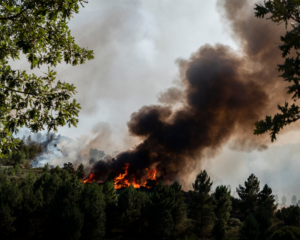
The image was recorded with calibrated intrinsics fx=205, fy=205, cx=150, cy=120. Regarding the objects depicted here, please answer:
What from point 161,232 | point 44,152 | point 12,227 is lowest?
point 12,227

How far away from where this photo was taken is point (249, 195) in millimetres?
43969

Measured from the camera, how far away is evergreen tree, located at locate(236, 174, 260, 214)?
1713 inches

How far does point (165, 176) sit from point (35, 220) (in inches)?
1983

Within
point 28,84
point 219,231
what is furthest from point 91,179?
point 28,84

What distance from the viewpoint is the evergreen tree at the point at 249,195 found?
1713 inches

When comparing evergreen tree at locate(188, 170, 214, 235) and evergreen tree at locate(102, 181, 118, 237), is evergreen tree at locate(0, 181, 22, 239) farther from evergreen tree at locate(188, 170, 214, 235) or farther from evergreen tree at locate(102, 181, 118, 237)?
evergreen tree at locate(188, 170, 214, 235)

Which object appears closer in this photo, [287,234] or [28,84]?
[28,84]

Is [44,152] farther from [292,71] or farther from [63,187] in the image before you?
[292,71]

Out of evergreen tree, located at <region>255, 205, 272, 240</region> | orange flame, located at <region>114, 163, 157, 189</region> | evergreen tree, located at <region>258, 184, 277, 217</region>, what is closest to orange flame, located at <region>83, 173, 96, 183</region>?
orange flame, located at <region>114, 163, 157, 189</region>

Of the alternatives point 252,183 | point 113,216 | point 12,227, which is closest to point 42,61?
point 12,227

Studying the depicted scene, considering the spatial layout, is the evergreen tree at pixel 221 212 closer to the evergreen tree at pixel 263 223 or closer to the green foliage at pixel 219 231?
the green foliage at pixel 219 231

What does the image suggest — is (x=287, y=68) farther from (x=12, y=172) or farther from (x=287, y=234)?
(x=12, y=172)

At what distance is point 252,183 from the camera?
45.2 m

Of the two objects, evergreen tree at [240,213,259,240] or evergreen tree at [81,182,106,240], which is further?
evergreen tree at [81,182,106,240]
